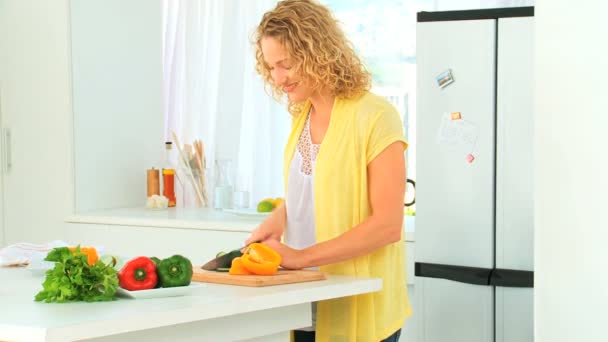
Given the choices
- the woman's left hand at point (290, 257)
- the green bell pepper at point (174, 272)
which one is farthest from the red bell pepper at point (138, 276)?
the woman's left hand at point (290, 257)

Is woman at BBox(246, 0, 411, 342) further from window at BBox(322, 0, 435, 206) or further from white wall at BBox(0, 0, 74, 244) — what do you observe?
window at BBox(322, 0, 435, 206)

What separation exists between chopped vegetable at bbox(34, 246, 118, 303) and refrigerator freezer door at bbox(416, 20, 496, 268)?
145 cm

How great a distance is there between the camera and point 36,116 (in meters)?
4.17

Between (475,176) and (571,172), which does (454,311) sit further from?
(571,172)

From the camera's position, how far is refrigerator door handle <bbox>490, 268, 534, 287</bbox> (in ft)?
9.43

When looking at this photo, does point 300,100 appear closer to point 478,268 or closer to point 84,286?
point 84,286

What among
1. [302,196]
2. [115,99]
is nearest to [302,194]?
[302,196]

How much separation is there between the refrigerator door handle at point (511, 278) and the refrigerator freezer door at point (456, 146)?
48 millimetres

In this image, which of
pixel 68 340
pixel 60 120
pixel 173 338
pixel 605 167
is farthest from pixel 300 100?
pixel 60 120

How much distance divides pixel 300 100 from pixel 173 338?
74 centimetres

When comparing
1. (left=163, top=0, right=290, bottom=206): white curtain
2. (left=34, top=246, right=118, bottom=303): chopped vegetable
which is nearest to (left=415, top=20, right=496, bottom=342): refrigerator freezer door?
(left=34, top=246, right=118, bottom=303): chopped vegetable

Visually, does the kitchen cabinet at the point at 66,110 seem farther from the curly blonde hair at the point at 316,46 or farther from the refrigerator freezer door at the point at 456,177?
the curly blonde hair at the point at 316,46

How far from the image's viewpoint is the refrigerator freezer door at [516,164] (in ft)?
9.32

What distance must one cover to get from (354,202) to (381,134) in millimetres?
182
